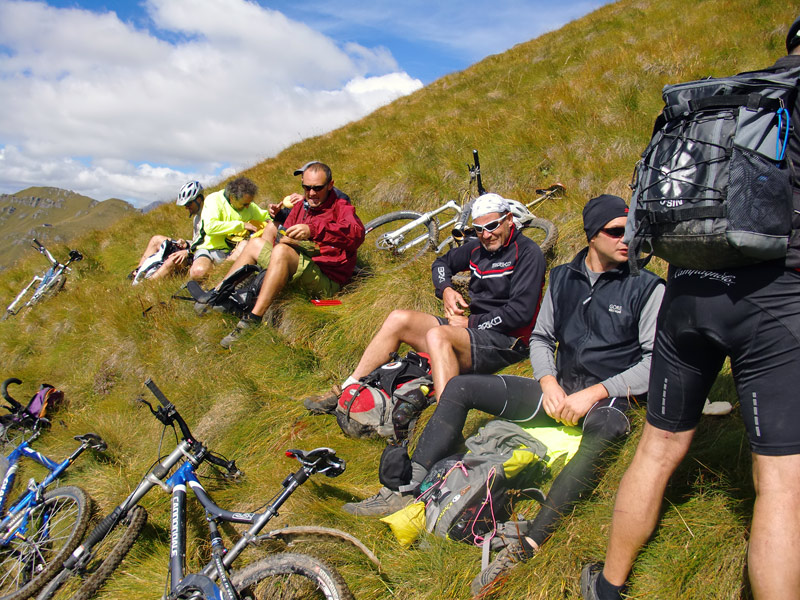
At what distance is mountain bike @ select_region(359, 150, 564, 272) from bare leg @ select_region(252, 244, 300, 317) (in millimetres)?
Answer: 1279

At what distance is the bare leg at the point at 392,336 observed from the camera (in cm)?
423

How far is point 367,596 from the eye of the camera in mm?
2584

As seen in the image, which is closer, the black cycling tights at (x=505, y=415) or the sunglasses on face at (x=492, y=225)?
the black cycling tights at (x=505, y=415)

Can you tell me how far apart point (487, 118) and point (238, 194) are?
15.5 ft

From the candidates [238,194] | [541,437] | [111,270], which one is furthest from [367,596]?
[111,270]

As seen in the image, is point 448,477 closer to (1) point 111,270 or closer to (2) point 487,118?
(2) point 487,118

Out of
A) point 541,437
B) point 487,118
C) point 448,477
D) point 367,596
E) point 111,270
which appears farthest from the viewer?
point 111,270

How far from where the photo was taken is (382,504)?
9.75ft

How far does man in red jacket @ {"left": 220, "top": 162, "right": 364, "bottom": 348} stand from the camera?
554 centimetres

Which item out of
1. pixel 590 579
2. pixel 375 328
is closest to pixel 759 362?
pixel 590 579

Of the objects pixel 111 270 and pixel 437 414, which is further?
pixel 111 270

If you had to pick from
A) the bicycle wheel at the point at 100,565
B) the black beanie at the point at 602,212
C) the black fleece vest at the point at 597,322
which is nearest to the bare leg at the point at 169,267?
the bicycle wheel at the point at 100,565

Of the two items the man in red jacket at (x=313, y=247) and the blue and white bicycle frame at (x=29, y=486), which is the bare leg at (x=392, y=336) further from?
the blue and white bicycle frame at (x=29, y=486)

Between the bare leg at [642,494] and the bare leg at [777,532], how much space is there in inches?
12.4
